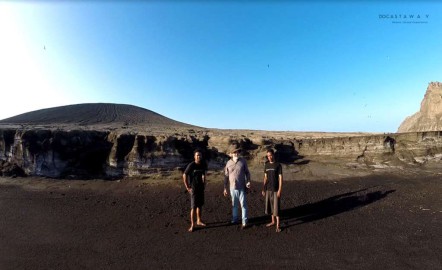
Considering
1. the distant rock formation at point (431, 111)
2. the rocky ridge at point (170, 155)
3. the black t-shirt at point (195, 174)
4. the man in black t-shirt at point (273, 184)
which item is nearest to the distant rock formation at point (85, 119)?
the rocky ridge at point (170, 155)

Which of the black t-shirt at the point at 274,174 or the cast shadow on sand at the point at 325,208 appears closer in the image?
the black t-shirt at the point at 274,174

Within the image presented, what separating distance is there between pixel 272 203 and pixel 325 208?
226cm

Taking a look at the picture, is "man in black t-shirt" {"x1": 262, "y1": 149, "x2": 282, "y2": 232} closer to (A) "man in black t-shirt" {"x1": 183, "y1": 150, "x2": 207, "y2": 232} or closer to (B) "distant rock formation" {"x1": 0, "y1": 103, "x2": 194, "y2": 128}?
(A) "man in black t-shirt" {"x1": 183, "y1": 150, "x2": 207, "y2": 232}

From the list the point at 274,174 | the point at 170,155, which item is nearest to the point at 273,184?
the point at 274,174

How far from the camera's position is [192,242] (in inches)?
267

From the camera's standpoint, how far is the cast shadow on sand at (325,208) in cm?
809

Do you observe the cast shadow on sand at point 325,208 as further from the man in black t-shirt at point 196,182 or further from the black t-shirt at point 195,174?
the black t-shirt at point 195,174

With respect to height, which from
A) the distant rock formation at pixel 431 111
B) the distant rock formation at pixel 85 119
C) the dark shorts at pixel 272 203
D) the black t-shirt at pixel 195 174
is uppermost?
the distant rock formation at pixel 431 111

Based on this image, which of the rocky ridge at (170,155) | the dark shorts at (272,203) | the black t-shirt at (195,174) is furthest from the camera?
the rocky ridge at (170,155)

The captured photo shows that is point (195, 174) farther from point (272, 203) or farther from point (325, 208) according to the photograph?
point (325, 208)

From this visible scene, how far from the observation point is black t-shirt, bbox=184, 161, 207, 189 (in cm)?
763

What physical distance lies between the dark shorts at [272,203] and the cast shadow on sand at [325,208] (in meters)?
0.32

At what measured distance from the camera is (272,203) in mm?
7723

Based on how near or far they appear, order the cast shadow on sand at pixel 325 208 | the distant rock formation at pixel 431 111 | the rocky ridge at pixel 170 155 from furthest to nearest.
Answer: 1. the distant rock formation at pixel 431 111
2. the rocky ridge at pixel 170 155
3. the cast shadow on sand at pixel 325 208
